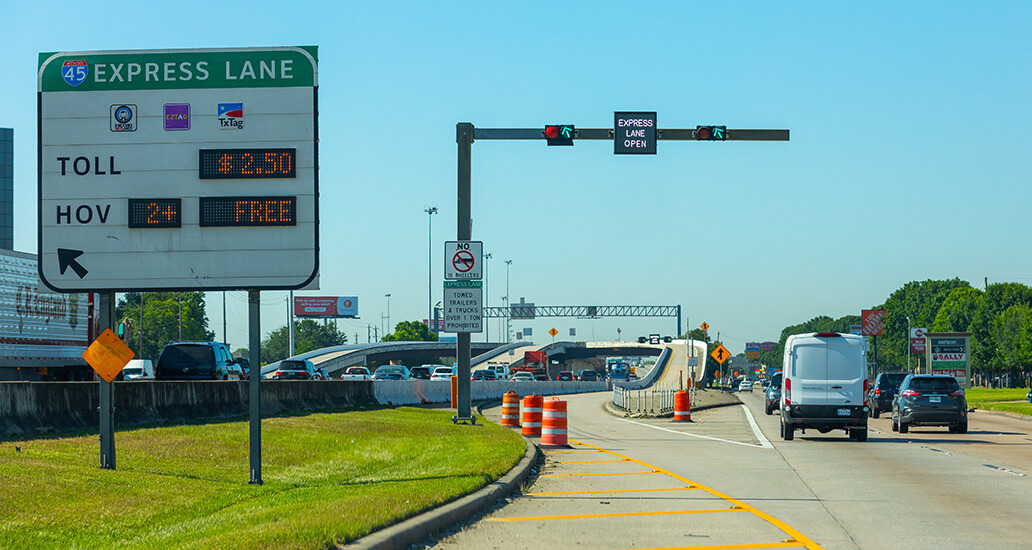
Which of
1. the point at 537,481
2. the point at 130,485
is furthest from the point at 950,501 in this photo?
the point at 130,485

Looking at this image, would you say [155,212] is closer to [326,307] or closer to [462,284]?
[462,284]

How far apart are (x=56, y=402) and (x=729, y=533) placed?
12.2 m

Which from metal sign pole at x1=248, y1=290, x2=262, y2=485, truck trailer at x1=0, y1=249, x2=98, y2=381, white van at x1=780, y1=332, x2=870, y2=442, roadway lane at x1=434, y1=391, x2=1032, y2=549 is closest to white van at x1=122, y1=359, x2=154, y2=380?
truck trailer at x1=0, y1=249, x2=98, y2=381

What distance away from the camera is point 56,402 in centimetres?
1805

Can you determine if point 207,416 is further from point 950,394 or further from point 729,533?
point 950,394

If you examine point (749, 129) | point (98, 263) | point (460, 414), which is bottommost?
point (460, 414)

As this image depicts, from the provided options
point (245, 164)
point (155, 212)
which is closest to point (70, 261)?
point (155, 212)

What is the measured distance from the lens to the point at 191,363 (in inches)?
1236

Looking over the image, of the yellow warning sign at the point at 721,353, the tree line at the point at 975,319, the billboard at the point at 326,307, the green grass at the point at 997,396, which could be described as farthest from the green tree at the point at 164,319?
the yellow warning sign at the point at 721,353

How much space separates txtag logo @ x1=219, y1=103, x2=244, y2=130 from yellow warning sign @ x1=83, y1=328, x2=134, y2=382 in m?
3.09

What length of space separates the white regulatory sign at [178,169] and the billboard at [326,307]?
176835mm

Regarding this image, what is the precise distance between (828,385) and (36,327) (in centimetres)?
2077

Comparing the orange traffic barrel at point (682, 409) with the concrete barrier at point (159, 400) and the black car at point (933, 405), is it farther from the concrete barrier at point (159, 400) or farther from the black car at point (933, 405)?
the concrete barrier at point (159, 400)

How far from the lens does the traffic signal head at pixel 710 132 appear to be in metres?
25.4
